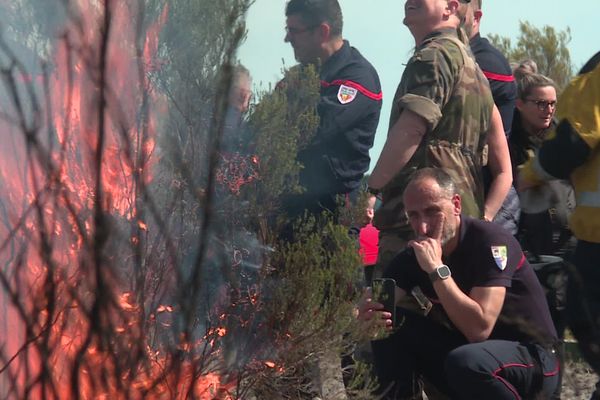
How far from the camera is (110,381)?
9.82ft

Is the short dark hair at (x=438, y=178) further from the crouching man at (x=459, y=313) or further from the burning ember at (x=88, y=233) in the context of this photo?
the burning ember at (x=88, y=233)

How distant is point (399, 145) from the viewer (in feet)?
13.5

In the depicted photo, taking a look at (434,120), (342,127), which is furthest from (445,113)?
(342,127)

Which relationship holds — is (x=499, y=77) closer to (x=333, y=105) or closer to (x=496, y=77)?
(x=496, y=77)

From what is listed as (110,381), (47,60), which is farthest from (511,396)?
(47,60)

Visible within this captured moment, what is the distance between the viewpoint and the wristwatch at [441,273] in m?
3.96

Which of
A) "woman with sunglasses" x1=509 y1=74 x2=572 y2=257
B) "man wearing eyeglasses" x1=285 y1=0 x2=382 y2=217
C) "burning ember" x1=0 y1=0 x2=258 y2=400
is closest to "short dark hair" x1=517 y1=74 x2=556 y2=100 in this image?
"woman with sunglasses" x1=509 y1=74 x2=572 y2=257

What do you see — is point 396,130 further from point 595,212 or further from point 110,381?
point 110,381

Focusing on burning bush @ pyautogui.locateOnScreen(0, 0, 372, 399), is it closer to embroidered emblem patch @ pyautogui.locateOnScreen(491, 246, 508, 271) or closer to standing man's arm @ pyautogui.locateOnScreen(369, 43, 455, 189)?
standing man's arm @ pyautogui.locateOnScreen(369, 43, 455, 189)

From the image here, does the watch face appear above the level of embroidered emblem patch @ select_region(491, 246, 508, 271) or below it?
below

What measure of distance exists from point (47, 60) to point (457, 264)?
164 centimetres

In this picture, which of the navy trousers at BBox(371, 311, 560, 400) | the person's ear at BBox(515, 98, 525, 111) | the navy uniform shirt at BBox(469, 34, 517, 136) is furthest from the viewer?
the person's ear at BBox(515, 98, 525, 111)

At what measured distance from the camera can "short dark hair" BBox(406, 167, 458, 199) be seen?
403 cm

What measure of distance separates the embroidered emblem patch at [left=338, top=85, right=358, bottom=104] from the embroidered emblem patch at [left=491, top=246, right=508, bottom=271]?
1.24m
